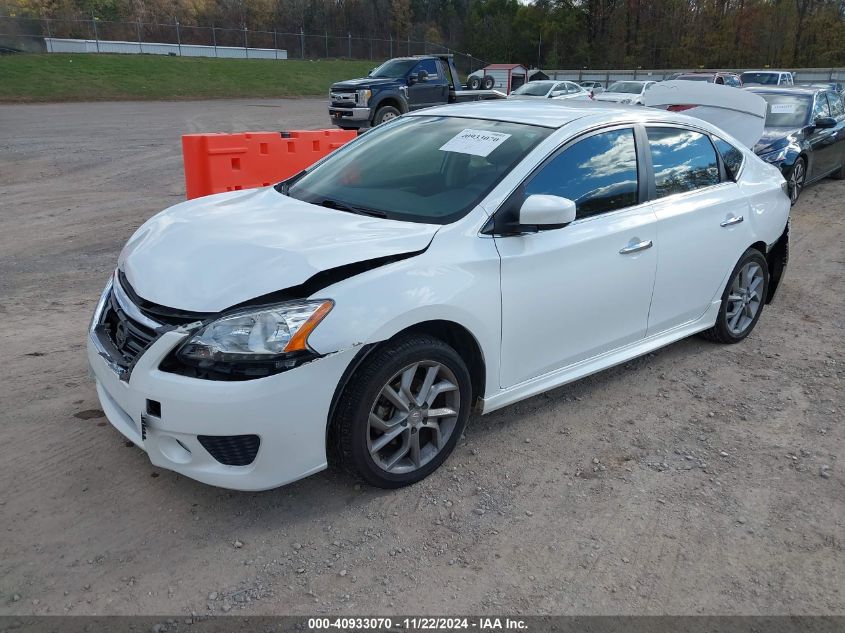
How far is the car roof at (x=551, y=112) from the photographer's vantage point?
4.02 meters

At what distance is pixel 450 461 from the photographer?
3.58 m

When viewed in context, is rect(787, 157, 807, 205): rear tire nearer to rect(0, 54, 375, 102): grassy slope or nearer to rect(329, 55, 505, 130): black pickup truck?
rect(329, 55, 505, 130): black pickup truck

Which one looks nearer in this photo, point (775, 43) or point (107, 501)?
point (107, 501)

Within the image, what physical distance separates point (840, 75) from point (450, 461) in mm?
48492

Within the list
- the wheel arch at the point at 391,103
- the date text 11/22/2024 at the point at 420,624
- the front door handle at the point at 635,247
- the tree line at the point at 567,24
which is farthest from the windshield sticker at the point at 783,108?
the tree line at the point at 567,24

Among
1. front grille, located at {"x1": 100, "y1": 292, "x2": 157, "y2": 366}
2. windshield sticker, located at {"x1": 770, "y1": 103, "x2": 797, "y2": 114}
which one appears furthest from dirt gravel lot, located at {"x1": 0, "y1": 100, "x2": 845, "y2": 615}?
windshield sticker, located at {"x1": 770, "y1": 103, "x2": 797, "y2": 114}

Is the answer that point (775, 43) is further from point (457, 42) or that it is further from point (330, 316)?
point (330, 316)

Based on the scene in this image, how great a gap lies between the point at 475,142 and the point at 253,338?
70.9 inches

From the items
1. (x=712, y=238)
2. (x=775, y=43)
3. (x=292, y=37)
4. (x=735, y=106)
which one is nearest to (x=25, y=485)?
(x=712, y=238)

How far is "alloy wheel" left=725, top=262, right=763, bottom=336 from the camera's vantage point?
5070 millimetres

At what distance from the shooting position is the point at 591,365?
4.02 meters

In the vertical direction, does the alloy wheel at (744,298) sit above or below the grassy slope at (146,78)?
below

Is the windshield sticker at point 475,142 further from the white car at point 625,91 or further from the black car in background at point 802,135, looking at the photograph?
the white car at point 625,91

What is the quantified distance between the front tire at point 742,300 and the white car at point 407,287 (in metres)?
0.24
